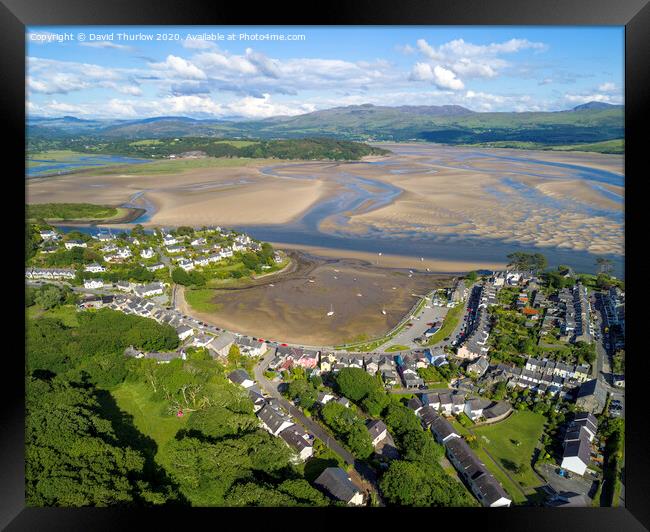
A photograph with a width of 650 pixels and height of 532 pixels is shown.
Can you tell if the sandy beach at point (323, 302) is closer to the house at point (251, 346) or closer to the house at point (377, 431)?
the house at point (251, 346)

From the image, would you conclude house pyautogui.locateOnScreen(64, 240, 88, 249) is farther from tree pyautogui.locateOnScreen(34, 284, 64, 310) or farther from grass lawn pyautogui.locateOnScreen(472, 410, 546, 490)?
grass lawn pyautogui.locateOnScreen(472, 410, 546, 490)

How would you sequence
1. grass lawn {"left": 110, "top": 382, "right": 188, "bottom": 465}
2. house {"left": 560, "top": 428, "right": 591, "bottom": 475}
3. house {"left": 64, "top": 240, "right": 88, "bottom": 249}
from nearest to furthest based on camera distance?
house {"left": 560, "top": 428, "right": 591, "bottom": 475} < grass lawn {"left": 110, "top": 382, "right": 188, "bottom": 465} < house {"left": 64, "top": 240, "right": 88, "bottom": 249}

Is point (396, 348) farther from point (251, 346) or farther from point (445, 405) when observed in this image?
point (251, 346)

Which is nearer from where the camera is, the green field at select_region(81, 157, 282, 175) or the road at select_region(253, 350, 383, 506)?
the road at select_region(253, 350, 383, 506)

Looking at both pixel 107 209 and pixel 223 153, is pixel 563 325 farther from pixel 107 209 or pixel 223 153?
pixel 223 153

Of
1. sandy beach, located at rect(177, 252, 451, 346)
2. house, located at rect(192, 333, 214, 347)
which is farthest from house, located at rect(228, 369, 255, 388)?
sandy beach, located at rect(177, 252, 451, 346)

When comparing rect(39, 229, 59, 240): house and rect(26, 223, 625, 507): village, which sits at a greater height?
rect(39, 229, 59, 240): house

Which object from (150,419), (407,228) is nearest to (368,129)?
(407,228)
